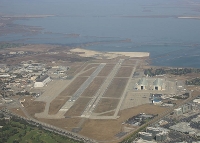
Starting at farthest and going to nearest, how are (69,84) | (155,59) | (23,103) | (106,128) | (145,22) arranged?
1. (145,22)
2. (155,59)
3. (69,84)
4. (23,103)
5. (106,128)

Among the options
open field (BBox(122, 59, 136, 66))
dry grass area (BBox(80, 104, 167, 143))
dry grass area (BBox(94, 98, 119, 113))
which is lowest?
dry grass area (BBox(80, 104, 167, 143))

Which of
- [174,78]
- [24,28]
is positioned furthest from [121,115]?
[24,28]

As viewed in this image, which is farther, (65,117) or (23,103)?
(23,103)

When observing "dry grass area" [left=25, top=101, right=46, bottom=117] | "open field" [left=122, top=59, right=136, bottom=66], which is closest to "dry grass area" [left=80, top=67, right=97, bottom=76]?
"open field" [left=122, top=59, right=136, bottom=66]

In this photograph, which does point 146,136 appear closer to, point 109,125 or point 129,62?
point 109,125

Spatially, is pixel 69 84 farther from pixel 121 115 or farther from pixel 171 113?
pixel 171 113

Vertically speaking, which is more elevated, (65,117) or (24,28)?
(24,28)

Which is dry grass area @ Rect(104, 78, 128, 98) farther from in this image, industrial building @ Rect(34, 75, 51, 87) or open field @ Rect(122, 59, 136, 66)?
open field @ Rect(122, 59, 136, 66)
